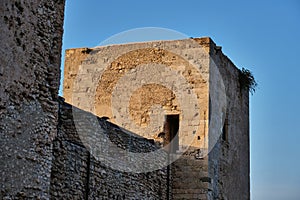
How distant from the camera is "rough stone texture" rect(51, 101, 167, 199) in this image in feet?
33.1

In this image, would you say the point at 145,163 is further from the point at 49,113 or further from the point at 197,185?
the point at 49,113

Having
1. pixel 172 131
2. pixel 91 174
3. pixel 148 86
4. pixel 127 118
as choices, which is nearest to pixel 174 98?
pixel 148 86

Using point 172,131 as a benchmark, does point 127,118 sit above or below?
above

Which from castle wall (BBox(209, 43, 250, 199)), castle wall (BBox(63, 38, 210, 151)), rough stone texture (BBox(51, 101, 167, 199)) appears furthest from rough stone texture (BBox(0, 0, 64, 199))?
castle wall (BBox(209, 43, 250, 199))

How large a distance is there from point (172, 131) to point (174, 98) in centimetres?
91

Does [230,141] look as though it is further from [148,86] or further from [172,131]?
[148,86]

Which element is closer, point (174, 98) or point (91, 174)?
point (91, 174)

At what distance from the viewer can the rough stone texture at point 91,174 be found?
33.1 ft

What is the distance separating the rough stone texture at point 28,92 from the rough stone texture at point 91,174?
1438 mm

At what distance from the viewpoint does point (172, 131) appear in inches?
622

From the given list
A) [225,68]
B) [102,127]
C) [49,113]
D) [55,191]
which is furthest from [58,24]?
[225,68]

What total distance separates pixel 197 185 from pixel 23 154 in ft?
24.7

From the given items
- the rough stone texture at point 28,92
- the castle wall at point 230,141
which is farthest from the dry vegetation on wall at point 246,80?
the rough stone texture at point 28,92

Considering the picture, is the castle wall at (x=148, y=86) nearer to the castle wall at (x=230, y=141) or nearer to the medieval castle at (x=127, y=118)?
the medieval castle at (x=127, y=118)
